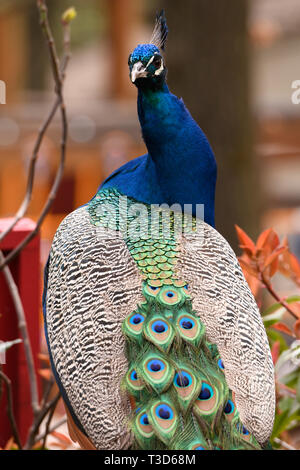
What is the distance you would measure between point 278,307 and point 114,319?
0.95m

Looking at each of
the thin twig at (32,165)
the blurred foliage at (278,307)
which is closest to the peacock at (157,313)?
the thin twig at (32,165)

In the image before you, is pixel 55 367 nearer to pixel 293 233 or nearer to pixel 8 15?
pixel 293 233

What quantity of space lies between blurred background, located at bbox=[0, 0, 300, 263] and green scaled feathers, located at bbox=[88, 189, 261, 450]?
2.16 meters

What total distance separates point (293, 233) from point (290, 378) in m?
5.76

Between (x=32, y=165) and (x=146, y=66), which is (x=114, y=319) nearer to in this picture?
(x=32, y=165)

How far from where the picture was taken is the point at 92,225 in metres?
1.89

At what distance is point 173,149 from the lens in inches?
78.5

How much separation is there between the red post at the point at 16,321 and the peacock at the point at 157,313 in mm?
487

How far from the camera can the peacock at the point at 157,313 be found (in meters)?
1.57

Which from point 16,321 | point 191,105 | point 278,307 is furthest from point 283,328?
point 191,105

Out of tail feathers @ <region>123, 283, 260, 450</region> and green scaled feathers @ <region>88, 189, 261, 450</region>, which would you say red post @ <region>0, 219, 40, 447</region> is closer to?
green scaled feathers @ <region>88, 189, 261, 450</region>

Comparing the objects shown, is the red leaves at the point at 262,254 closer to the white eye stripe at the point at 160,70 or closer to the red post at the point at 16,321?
the white eye stripe at the point at 160,70

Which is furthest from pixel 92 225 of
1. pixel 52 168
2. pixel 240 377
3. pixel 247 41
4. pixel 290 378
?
pixel 52 168
